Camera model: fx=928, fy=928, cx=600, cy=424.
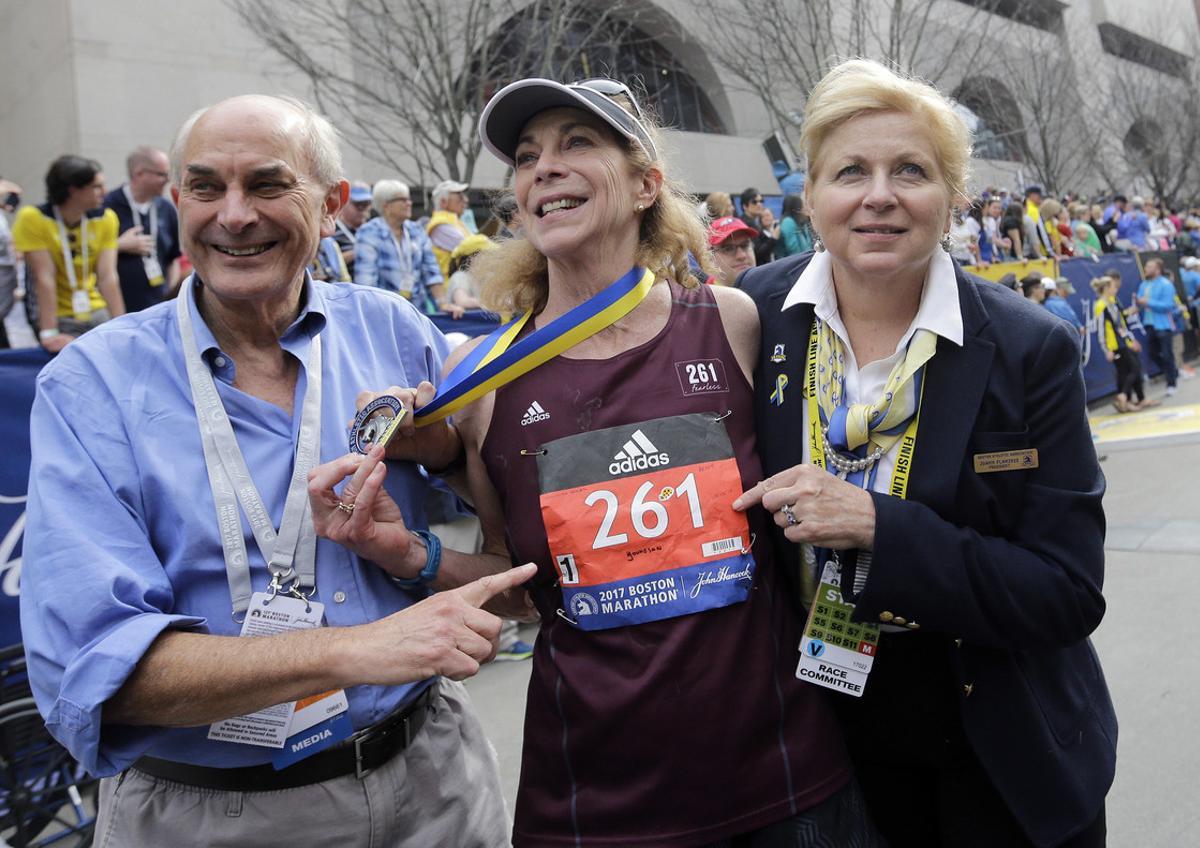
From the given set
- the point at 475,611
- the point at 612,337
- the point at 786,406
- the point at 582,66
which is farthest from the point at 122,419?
the point at 582,66

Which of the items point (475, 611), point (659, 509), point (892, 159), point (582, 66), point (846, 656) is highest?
point (582, 66)

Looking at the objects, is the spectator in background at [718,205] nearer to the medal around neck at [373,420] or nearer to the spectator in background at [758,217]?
the spectator in background at [758,217]

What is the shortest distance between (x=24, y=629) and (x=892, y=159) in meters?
1.84

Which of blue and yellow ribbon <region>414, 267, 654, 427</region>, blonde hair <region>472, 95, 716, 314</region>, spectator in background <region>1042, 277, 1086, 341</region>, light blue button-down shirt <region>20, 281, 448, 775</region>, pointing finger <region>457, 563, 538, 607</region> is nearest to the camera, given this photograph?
light blue button-down shirt <region>20, 281, 448, 775</region>

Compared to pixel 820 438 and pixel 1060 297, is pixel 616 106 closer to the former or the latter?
pixel 820 438

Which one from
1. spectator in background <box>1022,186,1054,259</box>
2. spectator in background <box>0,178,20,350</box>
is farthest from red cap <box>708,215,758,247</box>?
spectator in background <box>1022,186,1054,259</box>

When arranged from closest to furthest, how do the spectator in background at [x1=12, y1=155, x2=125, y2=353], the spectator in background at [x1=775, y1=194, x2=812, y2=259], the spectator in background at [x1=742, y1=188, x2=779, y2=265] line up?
the spectator in background at [x1=12, y1=155, x2=125, y2=353]
the spectator in background at [x1=775, y1=194, x2=812, y2=259]
the spectator in background at [x1=742, y1=188, x2=779, y2=265]

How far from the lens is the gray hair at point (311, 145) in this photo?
198 cm

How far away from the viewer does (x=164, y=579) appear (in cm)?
167

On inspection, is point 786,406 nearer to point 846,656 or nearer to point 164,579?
point 846,656

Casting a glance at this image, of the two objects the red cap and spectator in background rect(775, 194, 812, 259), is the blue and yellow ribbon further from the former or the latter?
spectator in background rect(775, 194, 812, 259)

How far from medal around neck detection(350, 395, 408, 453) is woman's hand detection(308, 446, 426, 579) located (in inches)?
2.3

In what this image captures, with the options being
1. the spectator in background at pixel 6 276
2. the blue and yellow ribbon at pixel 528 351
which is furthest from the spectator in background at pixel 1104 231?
the blue and yellow ribbon at pixel 528 351

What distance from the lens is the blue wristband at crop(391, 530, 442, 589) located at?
1.99 metres
